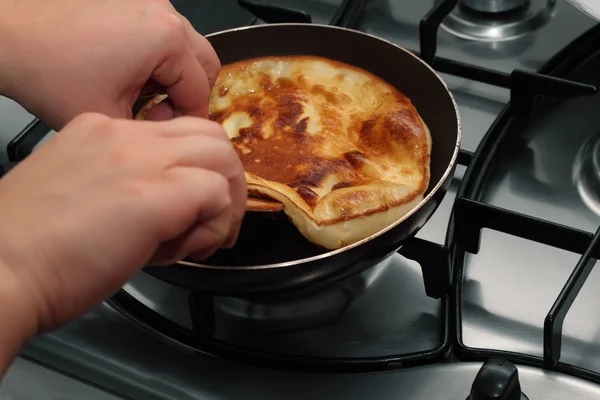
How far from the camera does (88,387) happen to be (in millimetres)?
696

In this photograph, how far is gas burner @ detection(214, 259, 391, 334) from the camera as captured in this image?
2.43 ft

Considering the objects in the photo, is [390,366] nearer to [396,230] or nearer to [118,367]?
[396,230]

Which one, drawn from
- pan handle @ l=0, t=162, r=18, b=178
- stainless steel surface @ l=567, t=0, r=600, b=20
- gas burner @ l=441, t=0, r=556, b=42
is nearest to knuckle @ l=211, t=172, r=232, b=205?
pan handle @ l=0, t=162, r=18, b=178

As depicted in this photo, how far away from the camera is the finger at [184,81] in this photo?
70cm

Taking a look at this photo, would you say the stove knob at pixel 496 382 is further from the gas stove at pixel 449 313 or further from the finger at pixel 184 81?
the finger at pixel 184 81

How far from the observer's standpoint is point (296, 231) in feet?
2.36

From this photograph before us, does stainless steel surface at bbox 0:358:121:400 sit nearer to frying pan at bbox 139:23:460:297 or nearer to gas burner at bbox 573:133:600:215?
frying pan at bbox 139:23:460:297

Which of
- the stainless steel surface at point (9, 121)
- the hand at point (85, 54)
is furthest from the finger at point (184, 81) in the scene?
the stainless steel surface at point (9, 121)

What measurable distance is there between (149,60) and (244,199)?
0.21 m

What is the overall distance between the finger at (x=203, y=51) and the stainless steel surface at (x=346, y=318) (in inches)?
9.1

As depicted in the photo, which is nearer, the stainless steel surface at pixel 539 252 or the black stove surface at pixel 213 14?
the stainless steel surface at pixel 539 252

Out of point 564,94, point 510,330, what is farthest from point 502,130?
point 510,330

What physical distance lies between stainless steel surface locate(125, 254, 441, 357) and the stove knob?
139 mm

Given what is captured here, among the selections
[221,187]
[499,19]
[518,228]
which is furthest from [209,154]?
[499,19]
